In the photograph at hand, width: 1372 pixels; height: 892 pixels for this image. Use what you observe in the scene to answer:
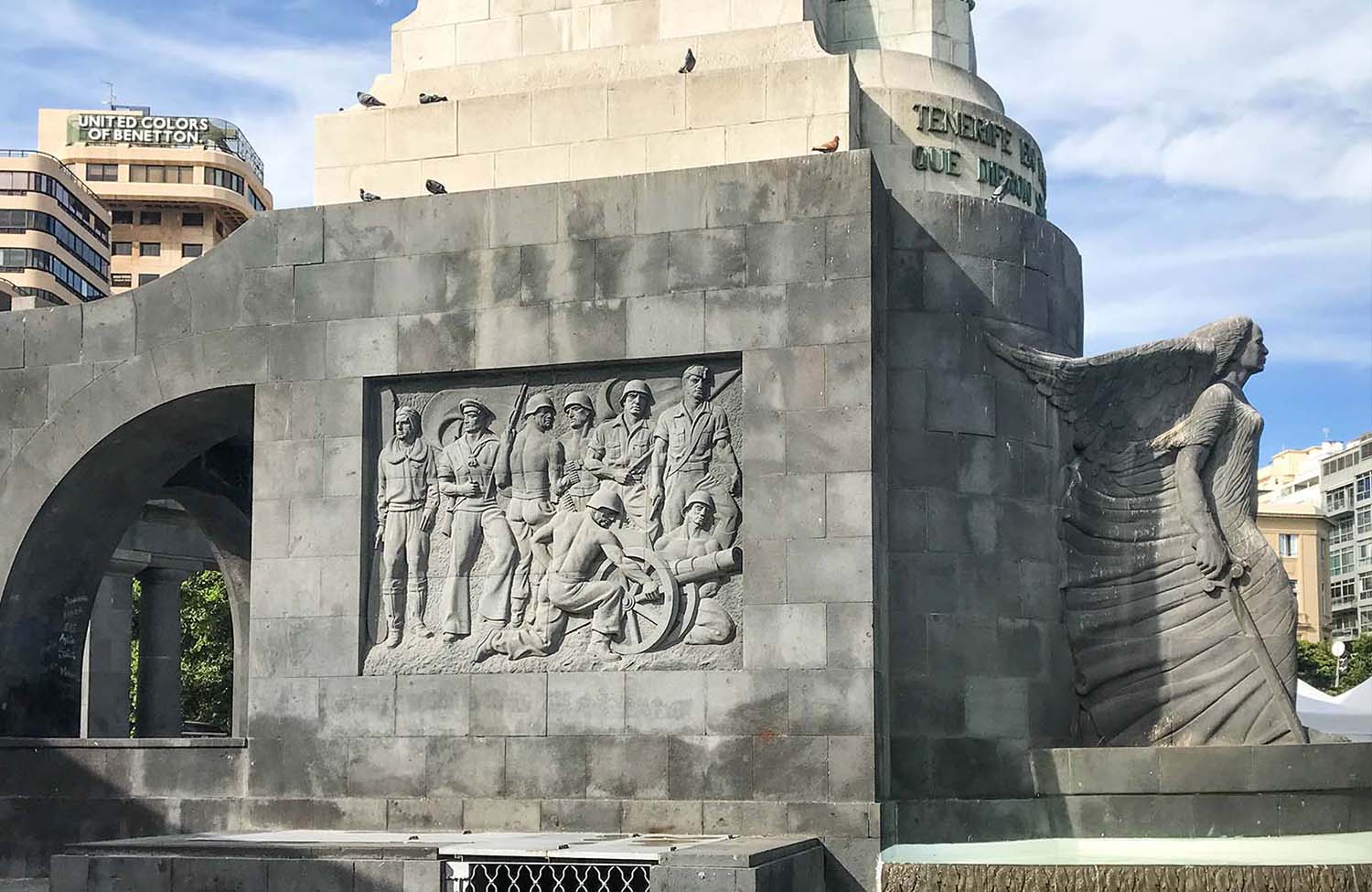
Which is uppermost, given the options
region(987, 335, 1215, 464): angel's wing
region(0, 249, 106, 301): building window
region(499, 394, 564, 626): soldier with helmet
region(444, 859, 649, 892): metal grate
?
region(0, 249, 106, 301): building window

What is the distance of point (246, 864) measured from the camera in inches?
582

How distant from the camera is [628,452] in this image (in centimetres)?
1742

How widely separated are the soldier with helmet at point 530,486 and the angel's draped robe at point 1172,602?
520 centimetres

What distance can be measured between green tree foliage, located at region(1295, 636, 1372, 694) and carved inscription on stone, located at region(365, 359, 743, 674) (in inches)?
2034

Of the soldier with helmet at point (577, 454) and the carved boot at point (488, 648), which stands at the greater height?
the soldier with helmet at point (577, 454)

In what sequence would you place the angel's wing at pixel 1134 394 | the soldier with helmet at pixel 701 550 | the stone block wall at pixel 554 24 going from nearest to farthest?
1. the soldier with helmet at pixel 701 550
2. the angel's wing at pixel 1134 394
3. the stone block wall at pixel 554 24

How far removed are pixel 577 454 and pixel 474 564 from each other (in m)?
1.50

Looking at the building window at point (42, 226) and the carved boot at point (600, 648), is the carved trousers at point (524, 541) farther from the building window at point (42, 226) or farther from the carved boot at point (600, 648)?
the building window at point (42, 226)

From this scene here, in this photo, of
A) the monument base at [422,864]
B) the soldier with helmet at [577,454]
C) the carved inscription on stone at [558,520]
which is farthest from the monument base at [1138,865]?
the soldier with helmet at [577,454]

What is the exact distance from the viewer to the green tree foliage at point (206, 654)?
49469mm

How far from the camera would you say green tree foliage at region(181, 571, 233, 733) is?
49500 millimetres

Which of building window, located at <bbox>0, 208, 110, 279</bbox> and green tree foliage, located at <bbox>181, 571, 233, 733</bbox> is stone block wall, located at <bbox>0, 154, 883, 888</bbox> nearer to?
green tree foliage, located at <bbox>181, 571, 233, 733</bbox>

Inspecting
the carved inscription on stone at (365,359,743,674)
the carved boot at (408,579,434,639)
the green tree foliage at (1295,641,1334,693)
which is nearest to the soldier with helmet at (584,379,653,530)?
the carved inscription on stone at (365,359,743,674)

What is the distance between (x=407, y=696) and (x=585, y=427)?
3.13 m
